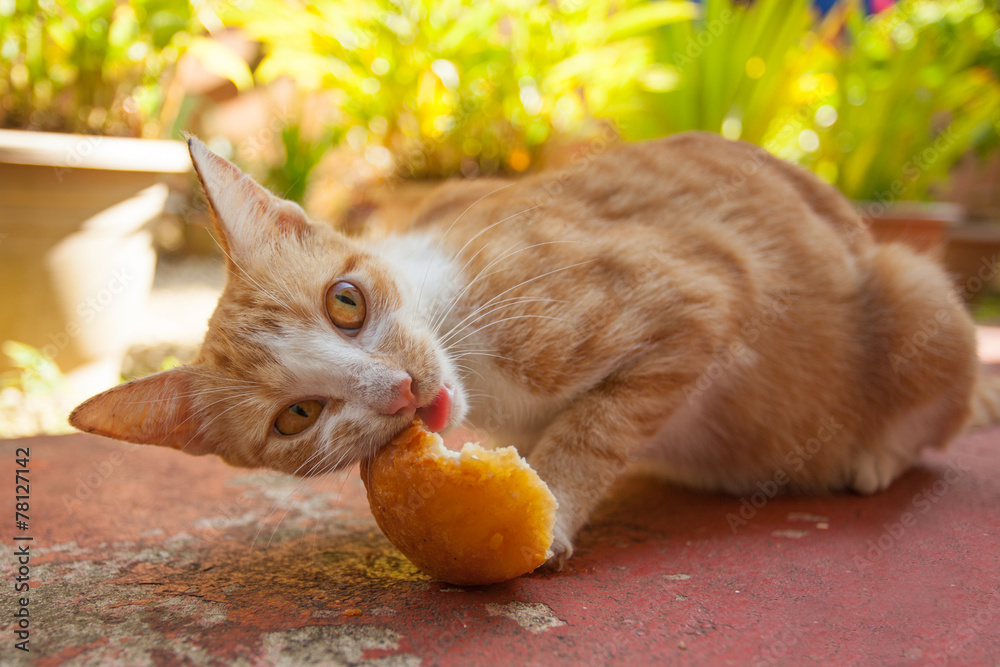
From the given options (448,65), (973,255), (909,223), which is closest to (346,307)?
(448,65)

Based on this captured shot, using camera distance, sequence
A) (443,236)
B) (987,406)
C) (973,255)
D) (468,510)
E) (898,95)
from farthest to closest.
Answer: (973,255) → (898,95) → (987,406) → (443,236) → (468,510)

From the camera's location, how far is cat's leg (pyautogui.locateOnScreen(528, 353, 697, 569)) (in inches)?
61.7

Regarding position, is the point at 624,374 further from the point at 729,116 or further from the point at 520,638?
the point at 729,116

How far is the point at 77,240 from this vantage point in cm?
298

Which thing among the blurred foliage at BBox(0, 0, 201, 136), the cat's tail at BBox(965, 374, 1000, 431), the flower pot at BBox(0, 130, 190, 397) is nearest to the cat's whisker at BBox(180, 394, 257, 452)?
the flower pot at BBox(0, 130, 190, 397)

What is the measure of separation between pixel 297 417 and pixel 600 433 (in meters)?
Answer: 0.68

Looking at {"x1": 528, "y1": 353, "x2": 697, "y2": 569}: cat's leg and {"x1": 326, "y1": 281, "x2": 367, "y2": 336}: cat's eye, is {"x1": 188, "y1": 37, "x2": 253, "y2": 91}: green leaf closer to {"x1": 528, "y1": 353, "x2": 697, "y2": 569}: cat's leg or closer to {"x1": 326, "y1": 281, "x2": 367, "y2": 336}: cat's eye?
{"x1": 326, "y1": 281, "x2": 367, "y2": 336}: cat's eye

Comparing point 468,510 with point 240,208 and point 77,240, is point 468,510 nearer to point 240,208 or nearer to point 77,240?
point 240,208

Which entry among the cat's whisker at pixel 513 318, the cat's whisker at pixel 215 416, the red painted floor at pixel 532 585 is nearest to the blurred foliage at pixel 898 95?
the red painted floor at pixel 532 585

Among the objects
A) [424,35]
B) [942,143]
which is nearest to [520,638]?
[424,35]

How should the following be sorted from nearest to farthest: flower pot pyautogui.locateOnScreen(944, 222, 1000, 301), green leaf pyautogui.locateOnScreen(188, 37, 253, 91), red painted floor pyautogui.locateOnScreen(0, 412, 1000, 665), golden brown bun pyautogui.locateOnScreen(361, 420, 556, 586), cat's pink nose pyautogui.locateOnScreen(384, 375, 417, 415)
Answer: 1. red painted floor pyautogui.locateOnScreen(0, 412, 1000, 665)
2. golden brown bun pyautogui.locateOnScreen(361, 420, 556, 586)
3. cat's pink nose pyautogui.locateOnScreen(384, 375, 417, 415)
4. green leaf pyautogui.locateOnScreen(188, 37, 253, 91)
5. flower pot pyautogui.locateOnScreen(944, 222, 1000, 301)

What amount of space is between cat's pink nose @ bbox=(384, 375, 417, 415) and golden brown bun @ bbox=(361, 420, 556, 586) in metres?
0.10

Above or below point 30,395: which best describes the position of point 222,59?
above

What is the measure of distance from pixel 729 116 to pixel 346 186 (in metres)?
3.43
